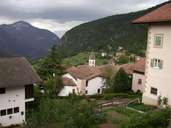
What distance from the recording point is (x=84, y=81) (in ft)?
221

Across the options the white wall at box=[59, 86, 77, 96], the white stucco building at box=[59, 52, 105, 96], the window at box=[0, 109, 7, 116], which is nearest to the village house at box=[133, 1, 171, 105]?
the window at box=[0, 109, 7, 116]

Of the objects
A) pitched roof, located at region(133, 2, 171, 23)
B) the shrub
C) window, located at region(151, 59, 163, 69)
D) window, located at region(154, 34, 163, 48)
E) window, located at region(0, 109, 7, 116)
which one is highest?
pitched roof, located at region(133, 2, 171, 23)

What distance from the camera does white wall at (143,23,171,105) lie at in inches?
1170

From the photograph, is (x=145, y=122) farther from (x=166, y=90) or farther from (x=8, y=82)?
(x=8, y=82)

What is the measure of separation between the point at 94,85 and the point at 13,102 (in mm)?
36823

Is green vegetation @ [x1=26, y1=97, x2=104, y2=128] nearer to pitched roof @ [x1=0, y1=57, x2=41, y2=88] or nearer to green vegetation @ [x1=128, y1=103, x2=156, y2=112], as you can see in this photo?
green vegetation @ [x1=128, y1=103, x2=156, y2=112]

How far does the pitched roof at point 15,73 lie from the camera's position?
33.7 meters

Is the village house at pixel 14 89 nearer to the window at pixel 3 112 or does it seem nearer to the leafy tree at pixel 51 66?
the window at pixel 3 112

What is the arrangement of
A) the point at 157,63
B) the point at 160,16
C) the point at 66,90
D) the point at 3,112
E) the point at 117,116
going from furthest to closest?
1. the point at 66,90
2. the point at 3,112
3. the point at 157,63
4. the point at 160,16
5. the point at 117,116

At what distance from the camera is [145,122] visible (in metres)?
20.9

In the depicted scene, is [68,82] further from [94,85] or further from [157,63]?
[157,63]

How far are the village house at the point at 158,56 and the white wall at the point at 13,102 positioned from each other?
562 inches

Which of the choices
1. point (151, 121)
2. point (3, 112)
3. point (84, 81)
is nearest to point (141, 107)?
point (151, 121)

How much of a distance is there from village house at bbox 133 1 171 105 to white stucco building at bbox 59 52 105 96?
33707 mm
